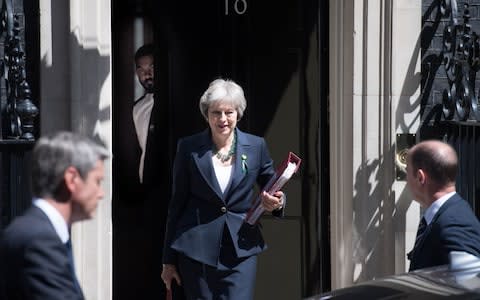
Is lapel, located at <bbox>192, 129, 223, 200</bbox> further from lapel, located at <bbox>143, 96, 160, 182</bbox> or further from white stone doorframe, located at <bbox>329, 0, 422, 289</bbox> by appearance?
lapel, located at <bbox>143, 96, 160, 182</bbox>

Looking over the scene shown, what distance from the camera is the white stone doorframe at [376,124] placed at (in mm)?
7578

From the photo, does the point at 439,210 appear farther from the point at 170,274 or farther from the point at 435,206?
the point at 170,274

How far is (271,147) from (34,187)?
180 inches

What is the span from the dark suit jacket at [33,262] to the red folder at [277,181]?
2.49 meters

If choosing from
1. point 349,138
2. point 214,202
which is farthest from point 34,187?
point 349,138

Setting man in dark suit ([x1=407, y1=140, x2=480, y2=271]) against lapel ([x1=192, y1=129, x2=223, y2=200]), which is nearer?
man in dark suit ([x1=407, y1=140, x2=480, y2=271])

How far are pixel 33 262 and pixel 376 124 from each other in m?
4.38

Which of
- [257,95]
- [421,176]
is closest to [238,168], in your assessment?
[421,176]

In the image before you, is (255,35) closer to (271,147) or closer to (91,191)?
(271,147)

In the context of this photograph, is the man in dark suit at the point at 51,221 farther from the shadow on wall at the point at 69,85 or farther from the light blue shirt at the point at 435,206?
the shadow on wall at the point at 69,85

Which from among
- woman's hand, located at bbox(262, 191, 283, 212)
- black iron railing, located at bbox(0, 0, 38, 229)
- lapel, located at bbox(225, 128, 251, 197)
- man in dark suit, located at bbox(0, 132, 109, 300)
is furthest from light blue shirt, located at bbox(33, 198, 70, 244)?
black iron railing, located at bbox(0, 0, 38, 229)

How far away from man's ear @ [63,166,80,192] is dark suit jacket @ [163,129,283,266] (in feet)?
8.28

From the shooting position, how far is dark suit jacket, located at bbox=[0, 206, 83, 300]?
355 cm

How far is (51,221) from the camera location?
3.63 metres
